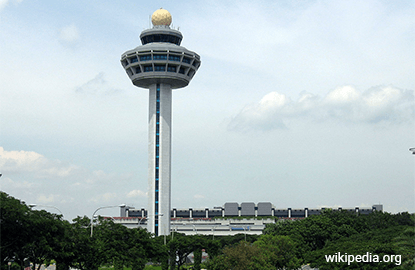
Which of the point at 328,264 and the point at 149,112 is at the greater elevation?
the point at 149,112

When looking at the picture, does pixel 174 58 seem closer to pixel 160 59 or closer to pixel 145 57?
pixel 160 59

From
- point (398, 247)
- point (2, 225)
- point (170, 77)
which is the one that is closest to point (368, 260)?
point (398, 247)

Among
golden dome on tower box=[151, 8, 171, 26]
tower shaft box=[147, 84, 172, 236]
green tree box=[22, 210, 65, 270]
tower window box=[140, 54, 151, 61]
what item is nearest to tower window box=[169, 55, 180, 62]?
tower window box=[140, 54, 151, 61]

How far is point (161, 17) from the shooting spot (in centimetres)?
13212

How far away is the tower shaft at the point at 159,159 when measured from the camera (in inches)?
4934

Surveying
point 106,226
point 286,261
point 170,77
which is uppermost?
point 170,77

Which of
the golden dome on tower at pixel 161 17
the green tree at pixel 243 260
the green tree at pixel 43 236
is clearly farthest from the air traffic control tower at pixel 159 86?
the green tree at pixel 43 236

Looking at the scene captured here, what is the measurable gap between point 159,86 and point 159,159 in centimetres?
1977

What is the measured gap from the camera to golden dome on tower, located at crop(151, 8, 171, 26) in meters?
132

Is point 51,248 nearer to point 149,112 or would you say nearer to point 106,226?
point 106,226

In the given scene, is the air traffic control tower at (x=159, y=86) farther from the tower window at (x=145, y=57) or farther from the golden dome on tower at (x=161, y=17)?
the golden dome on tower at (x=161, y=17)

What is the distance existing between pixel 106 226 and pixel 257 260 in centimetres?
2311

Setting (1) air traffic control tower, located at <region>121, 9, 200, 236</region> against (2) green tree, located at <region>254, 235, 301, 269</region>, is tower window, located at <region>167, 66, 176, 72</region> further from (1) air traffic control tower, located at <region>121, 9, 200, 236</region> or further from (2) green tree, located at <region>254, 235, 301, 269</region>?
(2) green tree, located at <region>254, 235, 301, 269</region>

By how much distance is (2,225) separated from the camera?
150 feet
